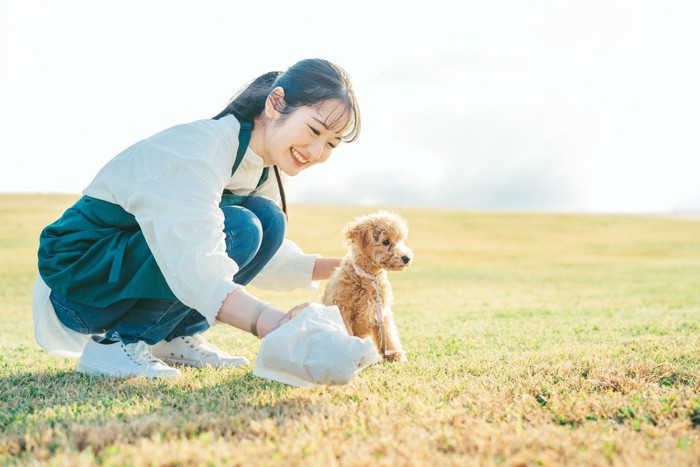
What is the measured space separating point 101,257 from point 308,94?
1504mm

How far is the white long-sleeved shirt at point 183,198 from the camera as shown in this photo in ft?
8.98

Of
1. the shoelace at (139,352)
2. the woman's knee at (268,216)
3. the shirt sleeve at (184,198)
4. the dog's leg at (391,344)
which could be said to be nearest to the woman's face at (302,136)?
the shirt sleeve at (184,198)

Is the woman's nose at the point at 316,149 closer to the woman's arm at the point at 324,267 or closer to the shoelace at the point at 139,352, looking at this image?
the woman's arm at the point at 324,267

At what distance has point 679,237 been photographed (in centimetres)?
4103

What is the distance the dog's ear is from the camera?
5.12 meters

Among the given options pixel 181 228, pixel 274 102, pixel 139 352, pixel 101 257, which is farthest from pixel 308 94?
pixel 139 352

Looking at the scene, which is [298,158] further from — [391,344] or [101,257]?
[391,344]

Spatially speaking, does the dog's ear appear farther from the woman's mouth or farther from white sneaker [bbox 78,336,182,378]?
white sneaker [bbox 78,336,182,378]

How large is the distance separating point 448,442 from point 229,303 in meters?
1.10

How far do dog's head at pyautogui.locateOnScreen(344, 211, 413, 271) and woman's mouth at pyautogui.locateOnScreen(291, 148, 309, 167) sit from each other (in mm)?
1645

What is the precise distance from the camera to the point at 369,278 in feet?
16.2

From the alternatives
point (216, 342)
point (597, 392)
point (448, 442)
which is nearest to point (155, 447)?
point (448, 442)

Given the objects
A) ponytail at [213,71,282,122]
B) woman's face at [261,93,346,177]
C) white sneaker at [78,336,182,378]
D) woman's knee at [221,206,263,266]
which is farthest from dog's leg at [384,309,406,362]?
ponytail at [213,71,282,122]

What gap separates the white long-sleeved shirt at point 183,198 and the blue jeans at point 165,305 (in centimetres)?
23
